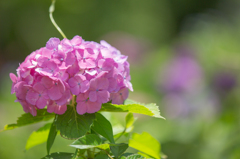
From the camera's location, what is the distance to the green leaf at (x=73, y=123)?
0.79 m

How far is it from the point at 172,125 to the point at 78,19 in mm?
5637

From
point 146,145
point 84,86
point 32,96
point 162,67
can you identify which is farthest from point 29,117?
point 162,67

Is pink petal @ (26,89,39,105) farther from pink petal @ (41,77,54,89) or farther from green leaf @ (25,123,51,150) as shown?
green leaf @ (25,123,51,150)

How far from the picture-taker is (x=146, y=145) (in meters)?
0.92

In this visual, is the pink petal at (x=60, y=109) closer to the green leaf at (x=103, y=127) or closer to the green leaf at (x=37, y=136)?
the green leaf at (x=103, y=127)

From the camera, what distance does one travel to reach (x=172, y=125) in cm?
301

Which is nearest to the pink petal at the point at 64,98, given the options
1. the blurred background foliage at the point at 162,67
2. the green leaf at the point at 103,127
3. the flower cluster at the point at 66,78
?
the flower cluster at the point at 66,78

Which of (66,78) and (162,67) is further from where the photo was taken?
(162,67)

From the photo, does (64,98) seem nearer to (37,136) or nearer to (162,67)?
(37,136)

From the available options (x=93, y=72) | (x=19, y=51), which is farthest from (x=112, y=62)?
(x=19, y=51)

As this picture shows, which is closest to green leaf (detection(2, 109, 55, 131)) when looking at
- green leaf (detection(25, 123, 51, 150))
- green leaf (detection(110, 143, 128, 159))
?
green leaf (detection(25, 123, 51, 150))

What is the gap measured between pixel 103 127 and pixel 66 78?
169 millimetres

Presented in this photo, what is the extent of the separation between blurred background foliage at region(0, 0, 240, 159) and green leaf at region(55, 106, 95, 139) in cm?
129

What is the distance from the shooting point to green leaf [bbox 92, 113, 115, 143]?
2.66ft
